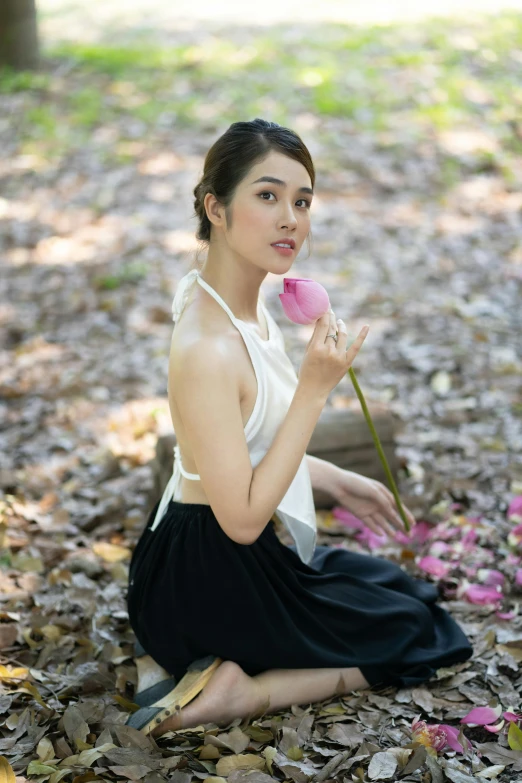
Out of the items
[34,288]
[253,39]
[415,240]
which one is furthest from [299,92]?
[34,288]

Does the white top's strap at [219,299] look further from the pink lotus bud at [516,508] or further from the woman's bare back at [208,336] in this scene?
the pink lotus bud at [516,508]

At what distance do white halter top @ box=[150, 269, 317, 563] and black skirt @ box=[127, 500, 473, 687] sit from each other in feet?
0.20

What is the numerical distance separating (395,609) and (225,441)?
30.7 inches

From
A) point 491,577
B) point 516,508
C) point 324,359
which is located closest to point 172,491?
point 324,359

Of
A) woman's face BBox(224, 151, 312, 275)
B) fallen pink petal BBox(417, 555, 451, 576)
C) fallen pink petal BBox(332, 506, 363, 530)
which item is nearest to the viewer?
woman's face BBox(224, 151, 312, 275)

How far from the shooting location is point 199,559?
2178 mm

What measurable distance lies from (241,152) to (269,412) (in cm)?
62

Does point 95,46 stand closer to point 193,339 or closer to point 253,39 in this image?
point 253,39

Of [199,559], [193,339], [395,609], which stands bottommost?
[395,609]

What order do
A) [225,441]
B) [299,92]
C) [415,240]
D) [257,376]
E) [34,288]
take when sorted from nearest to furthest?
[225,441] < [257,376] < [34,288] < [415,240] < [299,92]

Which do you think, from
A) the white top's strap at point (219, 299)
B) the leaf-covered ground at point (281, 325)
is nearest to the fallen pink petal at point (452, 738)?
the leaf-covered ground at point (281, 325)

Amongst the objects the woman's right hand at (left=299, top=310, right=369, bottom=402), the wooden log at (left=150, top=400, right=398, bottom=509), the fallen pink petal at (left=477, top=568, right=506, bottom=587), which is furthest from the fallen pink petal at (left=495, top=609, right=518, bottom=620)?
the woman's right hand at (left=299, top=310, right=369, bottom=402)

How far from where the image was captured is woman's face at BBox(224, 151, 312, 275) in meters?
2.01

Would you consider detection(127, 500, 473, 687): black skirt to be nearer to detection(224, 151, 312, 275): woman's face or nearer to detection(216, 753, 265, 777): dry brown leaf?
detection(216, 753, 265, 777): dry brown leaf
